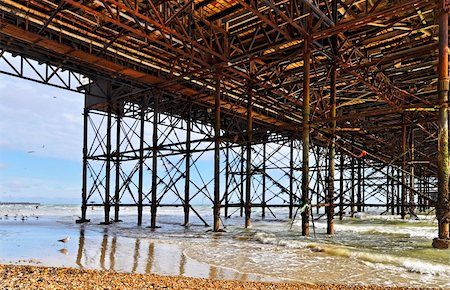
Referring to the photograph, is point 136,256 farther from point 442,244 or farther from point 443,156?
point 443,156

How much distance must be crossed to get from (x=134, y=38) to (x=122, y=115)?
24.6 ft

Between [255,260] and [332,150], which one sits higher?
[332,150]

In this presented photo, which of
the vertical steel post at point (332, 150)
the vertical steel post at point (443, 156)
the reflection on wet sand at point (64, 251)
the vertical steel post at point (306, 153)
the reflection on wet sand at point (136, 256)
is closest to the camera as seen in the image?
the reflection on wet sand at point (136, 256)

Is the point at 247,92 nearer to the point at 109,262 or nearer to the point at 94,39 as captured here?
the point at 94,39

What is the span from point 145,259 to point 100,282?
3.30 meters

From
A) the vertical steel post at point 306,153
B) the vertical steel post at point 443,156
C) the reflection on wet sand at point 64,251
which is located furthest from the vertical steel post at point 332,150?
the reflection on wet sand at point 64,251

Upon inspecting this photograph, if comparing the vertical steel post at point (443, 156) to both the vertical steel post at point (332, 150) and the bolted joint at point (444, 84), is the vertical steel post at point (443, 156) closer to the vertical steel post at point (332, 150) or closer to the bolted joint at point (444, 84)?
the bolted joint at point (444, 84)

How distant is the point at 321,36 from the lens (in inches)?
463

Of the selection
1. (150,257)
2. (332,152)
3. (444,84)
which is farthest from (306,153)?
(150,257)

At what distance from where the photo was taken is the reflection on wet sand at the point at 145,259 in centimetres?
719

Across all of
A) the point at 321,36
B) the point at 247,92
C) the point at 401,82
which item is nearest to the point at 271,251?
the point at 321,36

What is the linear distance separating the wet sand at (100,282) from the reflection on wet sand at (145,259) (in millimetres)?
945

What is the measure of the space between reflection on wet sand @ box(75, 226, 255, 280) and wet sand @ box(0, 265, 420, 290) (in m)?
0.94

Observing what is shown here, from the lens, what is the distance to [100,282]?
5.52m
